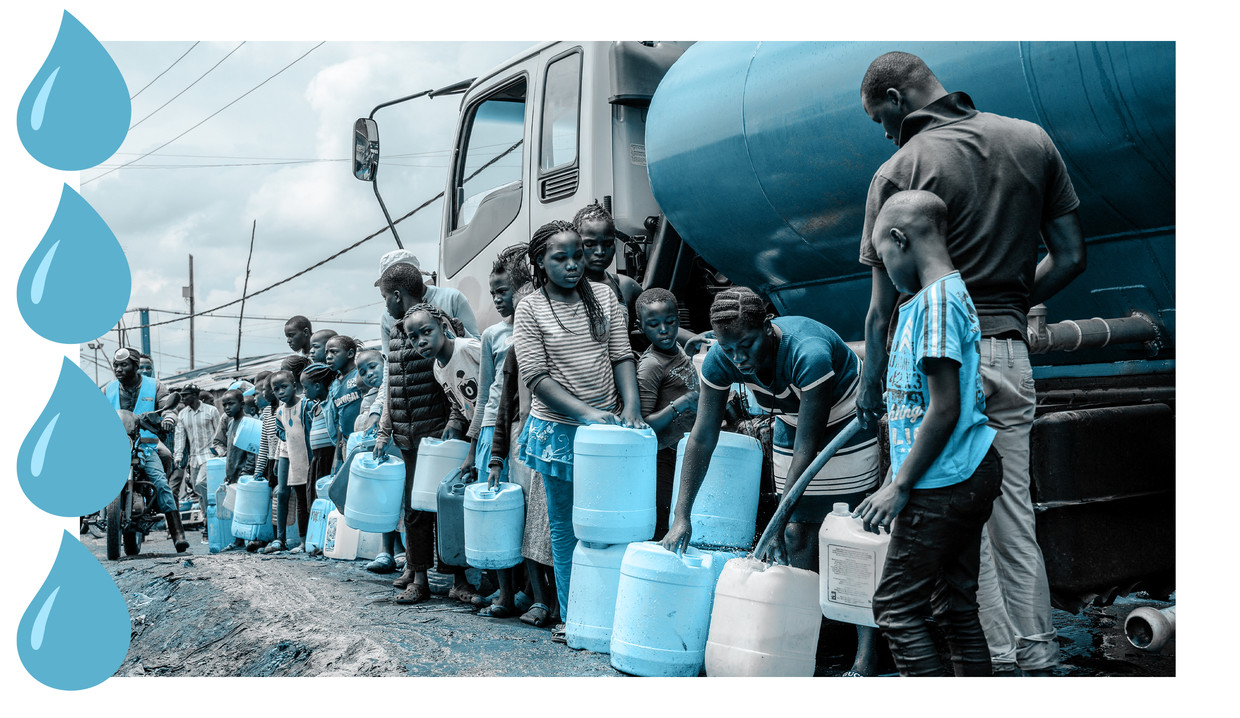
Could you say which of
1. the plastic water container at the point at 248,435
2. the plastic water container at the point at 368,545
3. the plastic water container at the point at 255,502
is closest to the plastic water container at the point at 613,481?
the plastic water container at the point at 368,545

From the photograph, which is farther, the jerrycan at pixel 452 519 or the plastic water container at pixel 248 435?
the plastic water container at pixel 248 435

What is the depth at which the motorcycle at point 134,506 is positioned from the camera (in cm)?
753

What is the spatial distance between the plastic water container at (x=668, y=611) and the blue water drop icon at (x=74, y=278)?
5.97ft

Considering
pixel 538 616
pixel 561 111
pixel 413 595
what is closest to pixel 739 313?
pixel 538 616

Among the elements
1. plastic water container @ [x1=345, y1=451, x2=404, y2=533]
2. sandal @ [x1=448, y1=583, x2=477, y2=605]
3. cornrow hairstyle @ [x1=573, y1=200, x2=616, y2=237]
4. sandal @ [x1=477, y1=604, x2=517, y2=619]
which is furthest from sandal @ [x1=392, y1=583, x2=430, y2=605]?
cornrow hairstyle @ [x1=573, y1=200, x2=616, y2=237]

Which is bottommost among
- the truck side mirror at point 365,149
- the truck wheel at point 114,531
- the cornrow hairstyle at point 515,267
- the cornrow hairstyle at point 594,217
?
the truck wheel at point 114,531

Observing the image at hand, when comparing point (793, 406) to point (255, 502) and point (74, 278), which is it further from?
point (255, 502)

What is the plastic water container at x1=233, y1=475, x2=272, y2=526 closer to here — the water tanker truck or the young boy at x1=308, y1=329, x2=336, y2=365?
the young boy at x1=308, y1=329, x2=336, y2=365

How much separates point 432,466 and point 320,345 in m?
2.69

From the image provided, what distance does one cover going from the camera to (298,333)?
7742 mm

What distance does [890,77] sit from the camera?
2.90 metres

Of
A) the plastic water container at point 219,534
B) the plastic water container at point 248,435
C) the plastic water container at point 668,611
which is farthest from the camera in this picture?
the plastic water container at point 219,534

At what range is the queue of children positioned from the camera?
7.77 feet

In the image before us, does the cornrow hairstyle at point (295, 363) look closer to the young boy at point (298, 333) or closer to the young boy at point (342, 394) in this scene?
the young boy at point (298, 333)
